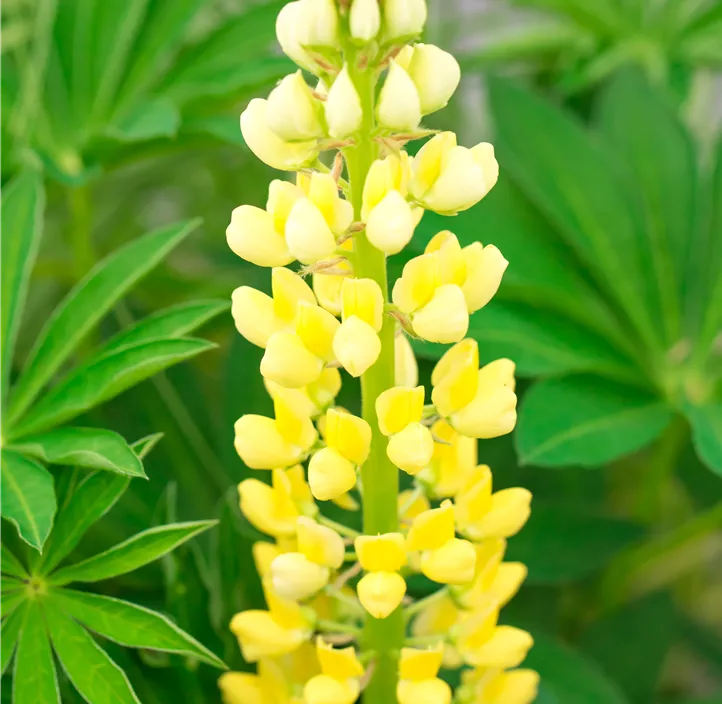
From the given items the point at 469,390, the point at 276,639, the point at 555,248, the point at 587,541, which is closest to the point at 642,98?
the point at 555,248

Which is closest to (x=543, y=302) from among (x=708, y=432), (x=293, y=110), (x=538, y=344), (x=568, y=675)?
(x=538, y=344)

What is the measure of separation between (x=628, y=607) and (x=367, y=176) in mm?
718

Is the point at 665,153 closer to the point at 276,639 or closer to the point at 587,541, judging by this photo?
the point at 587,541

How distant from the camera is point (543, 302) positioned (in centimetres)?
90

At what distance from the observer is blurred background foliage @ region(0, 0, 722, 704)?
0.82 metres

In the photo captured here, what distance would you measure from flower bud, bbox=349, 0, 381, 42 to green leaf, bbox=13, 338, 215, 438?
8.9 inches

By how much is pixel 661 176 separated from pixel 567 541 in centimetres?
40

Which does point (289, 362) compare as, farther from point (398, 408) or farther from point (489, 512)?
point (489, 512)

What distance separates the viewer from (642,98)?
3.42ft

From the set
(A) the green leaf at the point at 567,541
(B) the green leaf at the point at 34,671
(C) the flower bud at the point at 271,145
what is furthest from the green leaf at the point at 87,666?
(A) the green leaf at the point at 567,541

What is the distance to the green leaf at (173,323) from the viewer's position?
680mm

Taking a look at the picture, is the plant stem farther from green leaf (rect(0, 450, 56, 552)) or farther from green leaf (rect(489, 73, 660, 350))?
green leaf (rect(489, 73, 660, 350))

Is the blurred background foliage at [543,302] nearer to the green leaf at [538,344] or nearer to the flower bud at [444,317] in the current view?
the green leaf at [538,344]

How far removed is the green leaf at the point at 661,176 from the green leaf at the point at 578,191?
3cm
